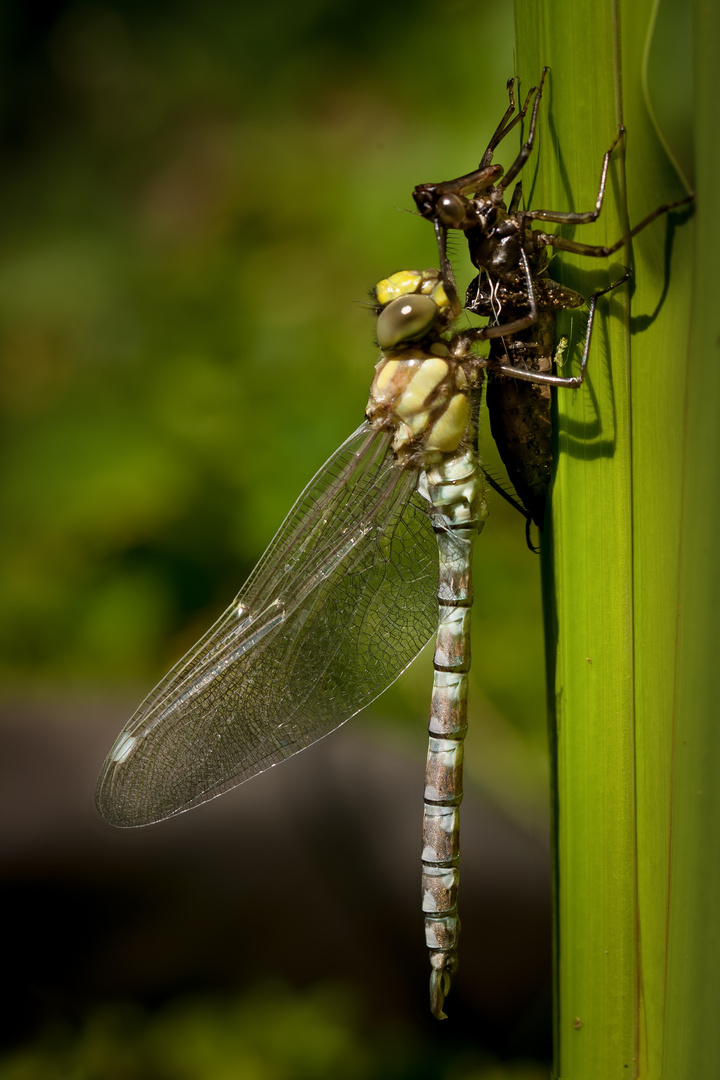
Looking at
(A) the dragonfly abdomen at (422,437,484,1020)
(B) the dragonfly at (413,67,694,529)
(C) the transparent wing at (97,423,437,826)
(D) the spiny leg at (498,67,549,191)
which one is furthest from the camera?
(C) the transparent wing at (97,423,437,826)

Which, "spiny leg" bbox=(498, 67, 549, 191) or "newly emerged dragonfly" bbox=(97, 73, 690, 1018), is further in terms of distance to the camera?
"newly emerged dragonfly" bbox=(97, 73, 690, 1018)

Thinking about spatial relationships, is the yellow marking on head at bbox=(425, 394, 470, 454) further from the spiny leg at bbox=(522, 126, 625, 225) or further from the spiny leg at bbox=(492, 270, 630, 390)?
the spiny leg at bbox=(522, 126, 625, 225)

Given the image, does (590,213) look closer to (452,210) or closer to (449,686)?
(452,210)

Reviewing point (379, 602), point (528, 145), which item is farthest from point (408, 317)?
point (379, 602)

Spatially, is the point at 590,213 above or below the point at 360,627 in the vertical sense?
above

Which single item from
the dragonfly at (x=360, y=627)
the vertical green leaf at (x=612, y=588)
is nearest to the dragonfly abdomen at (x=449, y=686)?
the dragonfly at (x=360, y=627)

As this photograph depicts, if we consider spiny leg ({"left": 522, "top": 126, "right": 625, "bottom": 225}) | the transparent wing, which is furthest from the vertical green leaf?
the transparent wing
